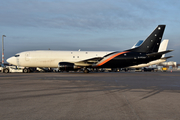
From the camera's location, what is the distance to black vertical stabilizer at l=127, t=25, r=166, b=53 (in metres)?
30.8

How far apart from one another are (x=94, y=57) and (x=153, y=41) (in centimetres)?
1123

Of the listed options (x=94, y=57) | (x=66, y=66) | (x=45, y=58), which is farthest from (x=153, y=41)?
(x=45, y=58)

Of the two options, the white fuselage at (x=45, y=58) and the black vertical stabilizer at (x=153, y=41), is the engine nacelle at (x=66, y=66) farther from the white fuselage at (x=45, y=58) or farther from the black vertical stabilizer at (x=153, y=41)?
the black vertical stabilizer at (x=153, y=41)

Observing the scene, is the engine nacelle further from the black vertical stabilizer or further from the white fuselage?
the black vertical stabilizer

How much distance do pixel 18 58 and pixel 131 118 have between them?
30.8 metres

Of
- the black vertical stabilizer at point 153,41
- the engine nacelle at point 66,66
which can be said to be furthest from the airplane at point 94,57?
the engine nacelle at point 66,66

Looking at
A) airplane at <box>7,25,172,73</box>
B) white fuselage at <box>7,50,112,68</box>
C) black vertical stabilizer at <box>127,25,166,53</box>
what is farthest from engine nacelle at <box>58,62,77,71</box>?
black vertical stabilizer at <box>127,25,166,53</box>

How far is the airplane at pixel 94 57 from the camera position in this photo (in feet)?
102

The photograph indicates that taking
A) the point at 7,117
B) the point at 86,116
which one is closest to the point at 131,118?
the point at 86,116

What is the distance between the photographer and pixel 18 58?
32.0 m

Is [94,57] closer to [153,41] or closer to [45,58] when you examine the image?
[45,58]

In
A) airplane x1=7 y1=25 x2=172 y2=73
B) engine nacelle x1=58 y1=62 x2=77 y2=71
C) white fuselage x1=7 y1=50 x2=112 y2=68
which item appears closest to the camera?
engine nacelle x1=58 y1=62 x2=77 y2=71

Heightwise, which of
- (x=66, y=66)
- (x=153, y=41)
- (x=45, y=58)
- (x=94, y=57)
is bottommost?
(x=66, y=66)

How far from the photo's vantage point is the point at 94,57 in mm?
30969
